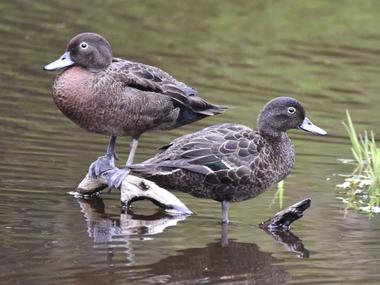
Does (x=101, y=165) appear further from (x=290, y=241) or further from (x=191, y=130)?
(x=191, y=130)

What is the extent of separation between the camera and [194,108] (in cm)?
1002

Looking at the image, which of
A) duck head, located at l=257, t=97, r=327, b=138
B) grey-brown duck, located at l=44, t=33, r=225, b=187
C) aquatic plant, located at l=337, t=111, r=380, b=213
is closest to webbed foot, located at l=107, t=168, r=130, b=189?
grey-brown duck, located at l=44, t=33, r=225, b=187

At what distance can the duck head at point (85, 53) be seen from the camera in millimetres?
9375

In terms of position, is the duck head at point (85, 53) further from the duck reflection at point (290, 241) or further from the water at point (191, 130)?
the duck reflection at point (290, 241)

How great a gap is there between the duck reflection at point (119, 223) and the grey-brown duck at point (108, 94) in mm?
308

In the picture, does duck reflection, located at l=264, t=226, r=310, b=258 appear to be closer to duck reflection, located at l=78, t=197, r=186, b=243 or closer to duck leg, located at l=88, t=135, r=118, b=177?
duck reflection, located at l=78, t=197, r=186, b=243

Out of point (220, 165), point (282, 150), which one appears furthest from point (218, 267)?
point (282, 150)

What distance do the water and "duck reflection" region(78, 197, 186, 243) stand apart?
0.02 m

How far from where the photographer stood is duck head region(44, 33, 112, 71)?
9.38 meters

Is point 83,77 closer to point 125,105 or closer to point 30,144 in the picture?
point 125,105

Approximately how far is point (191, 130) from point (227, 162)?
3.50 metres

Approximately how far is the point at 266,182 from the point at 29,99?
460 centimetres

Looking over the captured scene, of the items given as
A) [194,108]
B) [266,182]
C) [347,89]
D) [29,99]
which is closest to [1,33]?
[29,99]

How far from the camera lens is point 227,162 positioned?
8406mm
